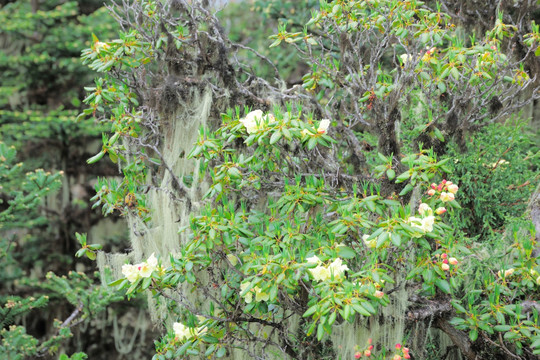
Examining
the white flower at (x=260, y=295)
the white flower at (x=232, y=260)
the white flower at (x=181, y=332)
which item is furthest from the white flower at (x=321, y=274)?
the white flower at (x=181, y=332)

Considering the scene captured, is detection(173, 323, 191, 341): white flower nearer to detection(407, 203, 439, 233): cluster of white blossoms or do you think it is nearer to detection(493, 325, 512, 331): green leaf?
detection(407, 203, 439, 233): cluster of white blossoms

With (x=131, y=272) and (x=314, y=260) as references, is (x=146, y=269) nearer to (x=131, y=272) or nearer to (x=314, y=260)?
(x=131, y=272)

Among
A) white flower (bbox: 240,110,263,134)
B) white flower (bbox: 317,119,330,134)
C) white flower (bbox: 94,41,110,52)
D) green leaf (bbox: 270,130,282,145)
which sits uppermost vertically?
white flower (bbox: 94,41,110,52)

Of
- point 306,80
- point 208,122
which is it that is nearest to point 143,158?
point 208,122

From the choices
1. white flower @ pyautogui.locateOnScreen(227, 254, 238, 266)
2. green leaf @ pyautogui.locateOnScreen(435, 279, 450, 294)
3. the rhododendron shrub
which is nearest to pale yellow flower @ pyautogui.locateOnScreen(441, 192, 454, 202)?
the rhododendron shrub

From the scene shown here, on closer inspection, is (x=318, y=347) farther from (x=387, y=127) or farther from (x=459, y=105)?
(x=459, y=105)

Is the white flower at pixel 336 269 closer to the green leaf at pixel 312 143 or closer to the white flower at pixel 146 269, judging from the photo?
the green leaf at pixel 312 143

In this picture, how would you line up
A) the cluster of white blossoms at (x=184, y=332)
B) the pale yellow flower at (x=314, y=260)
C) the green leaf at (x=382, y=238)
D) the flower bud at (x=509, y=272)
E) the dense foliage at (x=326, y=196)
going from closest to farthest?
the green leaf at (x=382, y=238)
the pale yellow flower at (x=314, y=260)
the dense foliage at (x=326, y=196)
the flower bud at (x=509, y=272)
the cluster of white blossoms at (x=184, y=332)

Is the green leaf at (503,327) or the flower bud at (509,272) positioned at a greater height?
the flower bud at (509,272)

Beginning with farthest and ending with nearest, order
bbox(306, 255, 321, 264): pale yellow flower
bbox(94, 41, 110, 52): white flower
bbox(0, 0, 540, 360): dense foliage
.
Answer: bbox(94, 41, 110, 52): white flower → bbox(0, 0, 540, 360): dense foliage → bbox(306, 255, 321, 264): pale yellow flower

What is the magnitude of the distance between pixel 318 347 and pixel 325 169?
833 millimetres

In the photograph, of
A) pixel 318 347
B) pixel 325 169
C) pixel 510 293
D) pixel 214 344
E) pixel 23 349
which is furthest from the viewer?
pixel 23 349

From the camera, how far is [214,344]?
2.17 metres

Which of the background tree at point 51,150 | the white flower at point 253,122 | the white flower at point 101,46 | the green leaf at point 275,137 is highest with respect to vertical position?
the white flower at point 101,46
